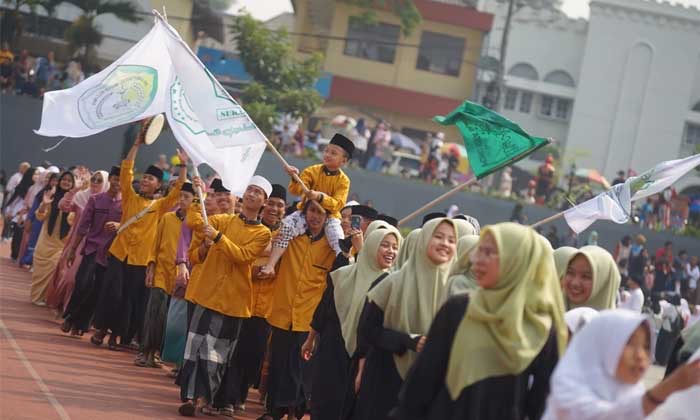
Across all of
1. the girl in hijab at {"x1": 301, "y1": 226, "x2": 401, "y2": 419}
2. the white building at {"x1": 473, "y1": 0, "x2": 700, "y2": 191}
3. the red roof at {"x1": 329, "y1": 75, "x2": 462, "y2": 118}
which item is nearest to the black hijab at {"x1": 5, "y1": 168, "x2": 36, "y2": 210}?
the girl in hijab at {"x1": 301, "y1": 226, "x2": 401, "y2": 419}

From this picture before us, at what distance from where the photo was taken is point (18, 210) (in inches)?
965

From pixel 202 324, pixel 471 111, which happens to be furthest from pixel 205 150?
pixel 471 111

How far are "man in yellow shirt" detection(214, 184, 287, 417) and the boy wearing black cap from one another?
27 centimetres

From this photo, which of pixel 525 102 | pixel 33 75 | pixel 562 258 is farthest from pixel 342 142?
pixel 525 102

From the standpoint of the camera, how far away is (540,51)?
54.5 meters

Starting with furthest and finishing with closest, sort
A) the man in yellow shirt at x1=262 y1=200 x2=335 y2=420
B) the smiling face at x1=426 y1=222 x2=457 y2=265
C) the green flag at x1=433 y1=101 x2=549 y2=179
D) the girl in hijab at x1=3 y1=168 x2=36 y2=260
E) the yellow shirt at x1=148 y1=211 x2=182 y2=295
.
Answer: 1. the girl in hijab at x1=3 y1=168 x2=36 y2=260
2. the yellow shirt at x1=148 y1=211 x2=182 y2=295
3. the green flag at x1=433 y1=101 x2=549 y2=179
4. the man in yellow shirt at x1=262 y1=200 x2=335 y2=420
5. the smiling face at x1=426 y1=222 x2=457 y2=265

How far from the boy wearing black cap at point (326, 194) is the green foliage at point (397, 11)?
39.6 metres

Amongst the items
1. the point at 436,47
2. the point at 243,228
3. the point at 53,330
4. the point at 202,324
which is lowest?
the point at 53,330

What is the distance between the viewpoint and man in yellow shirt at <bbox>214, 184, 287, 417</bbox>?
36.6 feet

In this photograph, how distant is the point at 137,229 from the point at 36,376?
3.39 meters

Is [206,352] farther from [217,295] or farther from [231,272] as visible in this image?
[231,272]

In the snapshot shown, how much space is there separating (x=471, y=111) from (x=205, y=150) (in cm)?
235

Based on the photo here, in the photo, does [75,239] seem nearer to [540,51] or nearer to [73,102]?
[73,102]

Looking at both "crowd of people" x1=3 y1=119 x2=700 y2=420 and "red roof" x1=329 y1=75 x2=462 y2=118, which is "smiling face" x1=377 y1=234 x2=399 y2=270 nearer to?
"crowd of people" x1=3 y1=119 x2=700 y2=420
